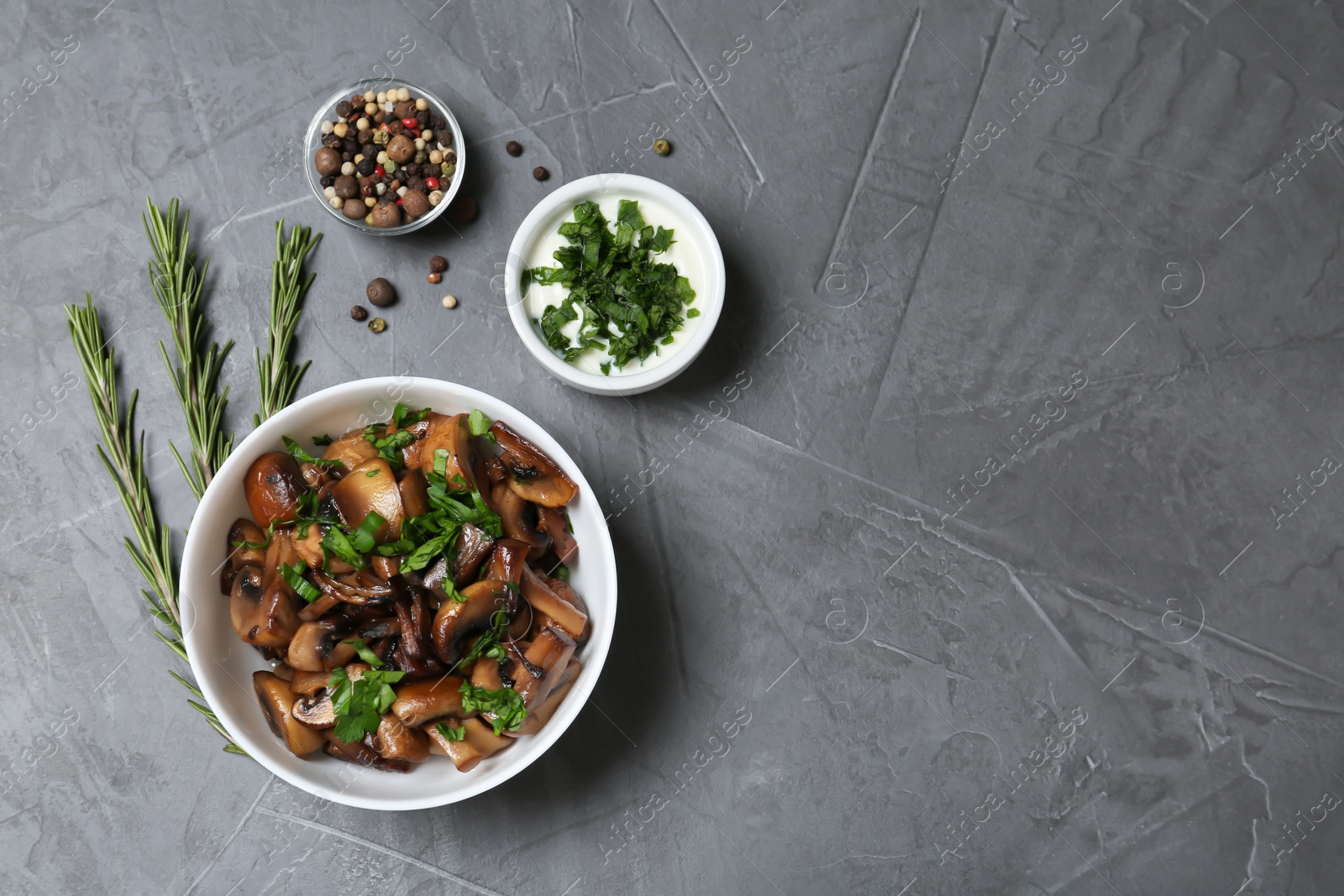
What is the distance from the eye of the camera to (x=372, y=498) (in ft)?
4.71

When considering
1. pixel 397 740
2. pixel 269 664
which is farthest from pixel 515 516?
pixel 269 664

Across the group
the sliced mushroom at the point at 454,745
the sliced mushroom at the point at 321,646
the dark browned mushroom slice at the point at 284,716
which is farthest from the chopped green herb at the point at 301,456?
the sliced mushroom at the point at 454,745

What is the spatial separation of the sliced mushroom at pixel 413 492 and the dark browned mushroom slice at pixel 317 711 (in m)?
0.34

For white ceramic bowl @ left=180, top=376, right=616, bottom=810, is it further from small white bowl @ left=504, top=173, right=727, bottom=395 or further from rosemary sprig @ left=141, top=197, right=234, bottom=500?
rosemary sprig @ left=141, top=197, right=234, bottom=500

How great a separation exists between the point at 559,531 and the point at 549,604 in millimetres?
149

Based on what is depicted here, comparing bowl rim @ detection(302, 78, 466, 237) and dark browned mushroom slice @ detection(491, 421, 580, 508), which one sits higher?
bowl rim @ detection(302, 78, 466, 237)

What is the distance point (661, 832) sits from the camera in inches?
75.5

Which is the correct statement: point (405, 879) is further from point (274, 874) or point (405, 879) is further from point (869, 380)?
point (869, 380)

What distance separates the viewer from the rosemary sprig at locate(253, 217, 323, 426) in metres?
1.86

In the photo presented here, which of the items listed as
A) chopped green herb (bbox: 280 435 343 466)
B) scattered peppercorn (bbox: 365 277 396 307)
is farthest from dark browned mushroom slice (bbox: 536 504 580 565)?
scattered peppercorn (bbox: 365 277 396 307)

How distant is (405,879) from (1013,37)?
2.37m

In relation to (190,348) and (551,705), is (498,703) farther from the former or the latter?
(190,348)

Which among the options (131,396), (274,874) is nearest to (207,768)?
(274,874)

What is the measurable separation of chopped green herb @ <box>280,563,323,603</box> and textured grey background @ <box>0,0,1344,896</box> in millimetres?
630
